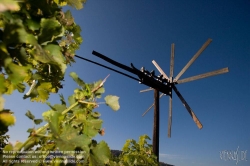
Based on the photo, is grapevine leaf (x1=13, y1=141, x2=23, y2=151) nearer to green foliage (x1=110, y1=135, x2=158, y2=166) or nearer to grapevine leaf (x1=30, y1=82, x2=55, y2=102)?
grapevine leaf (x1=30, y1=82, x2=55, y2=102)

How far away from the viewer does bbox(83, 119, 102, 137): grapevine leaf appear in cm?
90

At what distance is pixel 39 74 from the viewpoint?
1277mm

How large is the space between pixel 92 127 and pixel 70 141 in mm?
196

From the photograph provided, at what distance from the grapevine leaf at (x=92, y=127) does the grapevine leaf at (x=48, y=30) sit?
0.44 metres

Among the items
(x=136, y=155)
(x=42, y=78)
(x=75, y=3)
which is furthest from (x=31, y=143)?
(x=136, y=155)

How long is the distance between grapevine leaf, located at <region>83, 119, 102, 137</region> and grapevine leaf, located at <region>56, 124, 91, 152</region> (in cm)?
11

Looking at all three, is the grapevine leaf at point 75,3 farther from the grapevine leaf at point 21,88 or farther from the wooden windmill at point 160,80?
the wooden windmill at point 160,80

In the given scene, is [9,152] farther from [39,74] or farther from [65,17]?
[65,17]

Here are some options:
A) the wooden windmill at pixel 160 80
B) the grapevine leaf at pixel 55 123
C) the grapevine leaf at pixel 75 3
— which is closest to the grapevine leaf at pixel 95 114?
the grapevine leaf at pixel 55 123

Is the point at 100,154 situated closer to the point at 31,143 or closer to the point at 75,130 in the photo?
A: the point at 75,130

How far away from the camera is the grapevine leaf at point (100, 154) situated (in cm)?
90

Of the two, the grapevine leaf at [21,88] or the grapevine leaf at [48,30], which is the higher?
the grapevine leaf at [48,30]

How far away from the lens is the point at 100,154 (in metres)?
0.93

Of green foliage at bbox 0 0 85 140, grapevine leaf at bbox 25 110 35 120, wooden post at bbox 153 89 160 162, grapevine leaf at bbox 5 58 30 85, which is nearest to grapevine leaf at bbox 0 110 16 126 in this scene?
green foliage at bbox 0 0 85 140
